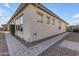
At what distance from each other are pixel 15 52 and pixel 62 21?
7.10 ft

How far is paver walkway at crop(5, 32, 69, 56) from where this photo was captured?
4492 millimetres

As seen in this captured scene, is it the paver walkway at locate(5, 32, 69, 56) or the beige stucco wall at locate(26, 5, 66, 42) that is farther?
the beige stucco wall at locate(26, 5, 66, 42)

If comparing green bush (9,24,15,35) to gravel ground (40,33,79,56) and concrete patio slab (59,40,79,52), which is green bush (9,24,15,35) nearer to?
gravel ground (40,33,79,56)

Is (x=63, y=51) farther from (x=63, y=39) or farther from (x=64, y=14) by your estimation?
(x=64, y=14)

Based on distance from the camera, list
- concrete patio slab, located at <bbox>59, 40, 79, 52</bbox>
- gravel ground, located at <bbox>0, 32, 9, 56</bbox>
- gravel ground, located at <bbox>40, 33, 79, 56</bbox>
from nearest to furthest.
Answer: gravel ground, located at <bbox>0, 32, 9, 56</bbox> < gravel ground, located at <bbox>40, 33, 79, 56</bbox> < concrete patio slab, located at <bbox>59, 40, 79, 52</bbox>

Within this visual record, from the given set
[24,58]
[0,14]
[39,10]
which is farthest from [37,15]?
[24,58]

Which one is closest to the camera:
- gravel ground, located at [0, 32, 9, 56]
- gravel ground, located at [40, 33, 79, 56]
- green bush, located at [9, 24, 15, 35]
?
gravel ground, located at [0, 32, 9, 56]

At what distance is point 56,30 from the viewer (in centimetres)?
542

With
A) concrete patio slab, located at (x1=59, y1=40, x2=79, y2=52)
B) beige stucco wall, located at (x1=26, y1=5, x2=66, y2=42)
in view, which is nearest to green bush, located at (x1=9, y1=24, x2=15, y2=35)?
beige stucco wall, located at (x1=26, y1=5, x2=66, y2=42)

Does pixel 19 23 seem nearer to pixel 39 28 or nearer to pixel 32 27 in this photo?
pixel 32 27

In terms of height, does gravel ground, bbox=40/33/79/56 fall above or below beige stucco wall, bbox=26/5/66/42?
below

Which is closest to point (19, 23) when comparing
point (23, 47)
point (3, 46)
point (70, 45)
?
point (23, 47)

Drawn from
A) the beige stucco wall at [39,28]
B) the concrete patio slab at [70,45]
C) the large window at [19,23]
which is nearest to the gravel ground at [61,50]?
the concrete patio slab at [70,45]

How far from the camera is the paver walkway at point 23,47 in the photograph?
4492 millimetres
